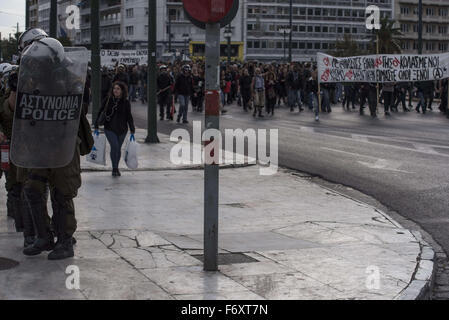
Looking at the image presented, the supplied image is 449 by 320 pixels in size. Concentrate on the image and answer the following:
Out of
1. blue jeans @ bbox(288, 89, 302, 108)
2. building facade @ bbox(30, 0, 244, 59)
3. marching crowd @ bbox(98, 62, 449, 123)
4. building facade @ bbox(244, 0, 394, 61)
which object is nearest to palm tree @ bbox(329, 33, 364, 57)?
building facade @ bbox(30, 0, 244, 59)

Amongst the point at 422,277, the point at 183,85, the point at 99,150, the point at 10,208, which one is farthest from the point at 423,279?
the point at 183,85

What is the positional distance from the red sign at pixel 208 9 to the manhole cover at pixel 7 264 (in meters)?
2.49

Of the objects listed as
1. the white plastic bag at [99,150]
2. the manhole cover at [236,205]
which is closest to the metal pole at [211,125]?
the manhole cover at [236,205]

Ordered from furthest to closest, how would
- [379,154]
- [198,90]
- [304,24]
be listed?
[304,24] < [198,90] < [379,154]

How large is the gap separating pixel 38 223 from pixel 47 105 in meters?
1.07

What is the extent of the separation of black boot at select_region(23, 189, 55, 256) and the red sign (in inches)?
82.5

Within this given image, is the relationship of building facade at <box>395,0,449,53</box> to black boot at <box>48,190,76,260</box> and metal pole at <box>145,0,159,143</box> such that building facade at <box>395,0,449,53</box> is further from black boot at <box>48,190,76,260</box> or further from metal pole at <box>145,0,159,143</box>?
black boot at <box>48,190,76,260</box>

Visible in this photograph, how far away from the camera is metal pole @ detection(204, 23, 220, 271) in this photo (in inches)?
273

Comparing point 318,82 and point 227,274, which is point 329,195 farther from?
point 318,82

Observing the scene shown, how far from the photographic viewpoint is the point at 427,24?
126 meters

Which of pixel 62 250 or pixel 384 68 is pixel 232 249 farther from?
pixel 384 68

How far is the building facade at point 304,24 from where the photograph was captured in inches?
4604

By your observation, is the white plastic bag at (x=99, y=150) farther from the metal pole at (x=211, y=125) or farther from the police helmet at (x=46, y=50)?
the metal pole at (x=211, y=125)
